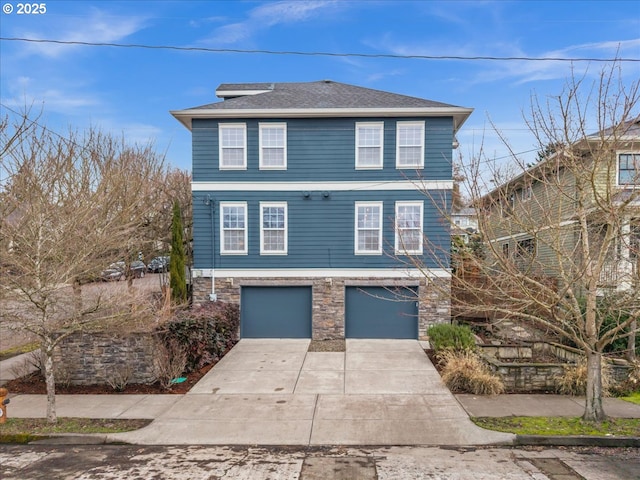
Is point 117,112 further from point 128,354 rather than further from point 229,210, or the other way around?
point 128,354

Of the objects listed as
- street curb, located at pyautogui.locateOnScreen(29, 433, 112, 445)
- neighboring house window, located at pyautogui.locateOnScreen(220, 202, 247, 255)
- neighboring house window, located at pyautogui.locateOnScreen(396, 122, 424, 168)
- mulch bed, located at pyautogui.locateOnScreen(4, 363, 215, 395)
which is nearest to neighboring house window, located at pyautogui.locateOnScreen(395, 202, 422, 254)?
neighboring house window, located at pyautogui.locateOnScreen(396, 122, 424, 168)

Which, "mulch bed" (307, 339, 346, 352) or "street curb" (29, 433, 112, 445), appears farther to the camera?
"mulch bed" (307, 339, 346, 352)

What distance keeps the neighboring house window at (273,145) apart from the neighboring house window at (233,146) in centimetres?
59

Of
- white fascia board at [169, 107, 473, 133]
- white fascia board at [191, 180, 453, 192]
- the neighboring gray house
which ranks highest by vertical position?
white fascia board at [169, 107, 473, 133]

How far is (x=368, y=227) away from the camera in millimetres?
13148

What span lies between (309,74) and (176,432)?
48.2 feet

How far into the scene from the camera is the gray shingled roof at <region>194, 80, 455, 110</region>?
42.9 feet

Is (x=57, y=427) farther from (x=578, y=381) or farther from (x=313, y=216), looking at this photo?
(x=578, y=381)

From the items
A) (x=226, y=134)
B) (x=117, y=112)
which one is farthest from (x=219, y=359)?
(x=117, y=112)

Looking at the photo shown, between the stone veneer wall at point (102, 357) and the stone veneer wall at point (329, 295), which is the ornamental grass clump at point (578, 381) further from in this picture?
the stone veneer wall at point (102, 357)

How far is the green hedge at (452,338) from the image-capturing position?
9930 millimetres

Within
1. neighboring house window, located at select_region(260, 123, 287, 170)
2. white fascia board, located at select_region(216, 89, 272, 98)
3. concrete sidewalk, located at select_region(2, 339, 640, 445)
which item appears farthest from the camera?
white fascia board, located at select_region(216, 89, 272, 98)

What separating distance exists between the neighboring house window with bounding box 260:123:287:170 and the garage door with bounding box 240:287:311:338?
13.5 feet

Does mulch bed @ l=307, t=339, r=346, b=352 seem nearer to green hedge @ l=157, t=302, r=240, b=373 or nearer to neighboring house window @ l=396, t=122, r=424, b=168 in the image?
green hedge @ l=157, t=302, r=240, b=373
